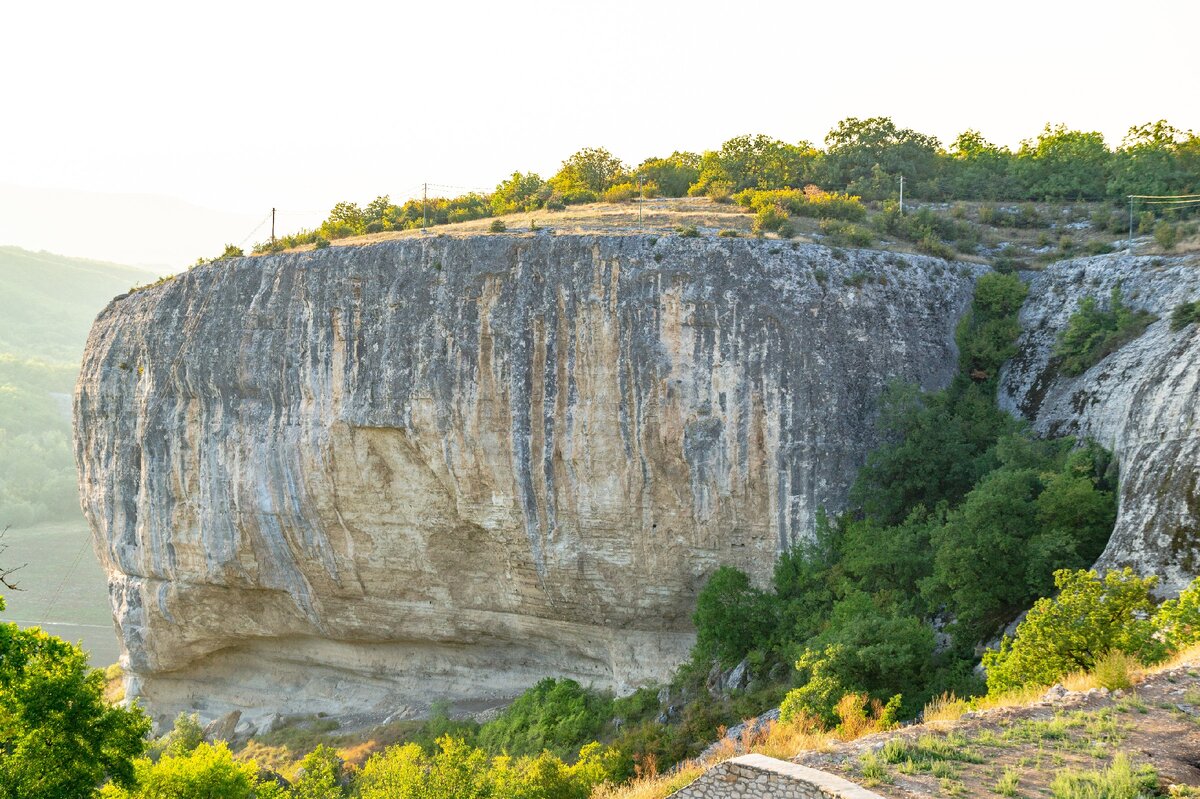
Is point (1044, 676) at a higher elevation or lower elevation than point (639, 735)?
higher

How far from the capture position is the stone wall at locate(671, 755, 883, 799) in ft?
32.2

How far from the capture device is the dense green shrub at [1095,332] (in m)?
19.8

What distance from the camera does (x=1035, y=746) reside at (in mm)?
10867

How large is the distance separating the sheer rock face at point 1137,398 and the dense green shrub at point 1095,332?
0.20 m

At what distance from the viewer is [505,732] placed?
72.4 ft

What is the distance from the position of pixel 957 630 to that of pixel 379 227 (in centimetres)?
1646

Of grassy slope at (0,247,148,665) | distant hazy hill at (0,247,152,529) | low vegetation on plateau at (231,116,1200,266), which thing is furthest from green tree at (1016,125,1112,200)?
distant hazy hill at (0,247,152,529)

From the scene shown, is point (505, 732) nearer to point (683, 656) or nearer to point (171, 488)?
point (683, 656)

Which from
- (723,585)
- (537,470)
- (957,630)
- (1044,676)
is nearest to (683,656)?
(723,585)

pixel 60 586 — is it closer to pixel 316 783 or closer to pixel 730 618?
pixel 316 783

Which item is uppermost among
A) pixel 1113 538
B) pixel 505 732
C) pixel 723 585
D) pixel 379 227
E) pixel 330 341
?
pixel 379 227

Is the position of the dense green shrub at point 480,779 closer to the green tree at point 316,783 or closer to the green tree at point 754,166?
the green tree at point 316,783

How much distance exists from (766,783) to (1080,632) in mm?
5077

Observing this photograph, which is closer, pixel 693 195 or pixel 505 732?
pixel 505 732
